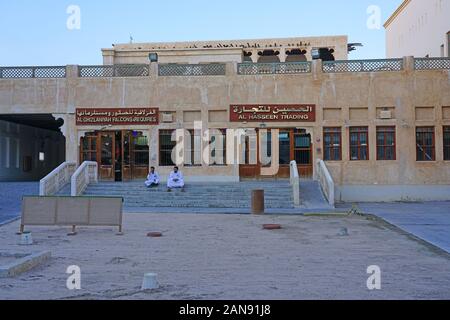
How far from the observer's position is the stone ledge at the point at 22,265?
6.98 meters

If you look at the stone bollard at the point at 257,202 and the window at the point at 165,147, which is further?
the window at the point at 165,147

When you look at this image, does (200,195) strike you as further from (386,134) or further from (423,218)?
(386,134)

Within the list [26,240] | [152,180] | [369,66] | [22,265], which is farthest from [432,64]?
[22,265]

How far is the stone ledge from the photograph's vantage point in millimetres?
6977

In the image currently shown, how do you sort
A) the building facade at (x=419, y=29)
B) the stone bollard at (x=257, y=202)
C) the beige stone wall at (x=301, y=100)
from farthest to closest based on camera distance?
the building facade at (x=419, y=29), the beige stone wall at (x=301, y=100), the stone bollard at (x=257, y=202)

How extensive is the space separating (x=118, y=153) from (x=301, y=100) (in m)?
8.53

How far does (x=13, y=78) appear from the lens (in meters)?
23.4

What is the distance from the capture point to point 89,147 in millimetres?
23766

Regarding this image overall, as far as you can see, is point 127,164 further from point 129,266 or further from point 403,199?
point 129,266

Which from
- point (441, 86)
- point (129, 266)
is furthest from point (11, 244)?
point (441, 86)

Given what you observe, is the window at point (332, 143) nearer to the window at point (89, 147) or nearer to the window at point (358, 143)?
the window at point (358, 143)

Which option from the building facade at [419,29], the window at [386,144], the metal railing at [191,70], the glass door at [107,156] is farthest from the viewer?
the building facade at [419,29]

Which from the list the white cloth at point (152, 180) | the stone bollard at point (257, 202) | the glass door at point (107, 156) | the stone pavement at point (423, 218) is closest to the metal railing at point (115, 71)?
the glass door at point (107, 156)

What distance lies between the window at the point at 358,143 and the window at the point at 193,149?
6.62 meters
